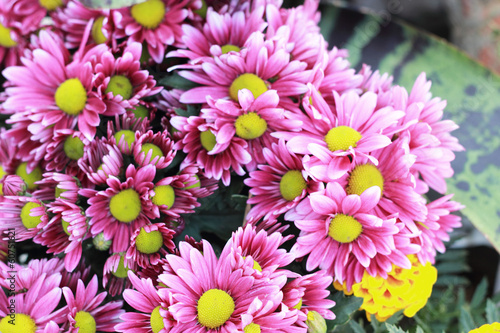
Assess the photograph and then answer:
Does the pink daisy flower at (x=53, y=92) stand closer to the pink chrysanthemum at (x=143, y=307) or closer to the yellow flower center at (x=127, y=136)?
the yellow flower center at (x=127, y=136)

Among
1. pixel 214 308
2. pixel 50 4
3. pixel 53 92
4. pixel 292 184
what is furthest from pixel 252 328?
pixel 50 4

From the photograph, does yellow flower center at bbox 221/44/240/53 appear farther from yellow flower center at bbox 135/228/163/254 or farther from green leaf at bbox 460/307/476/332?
green leaf at bbox 460/307/476/332

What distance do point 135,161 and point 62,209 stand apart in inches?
3.2

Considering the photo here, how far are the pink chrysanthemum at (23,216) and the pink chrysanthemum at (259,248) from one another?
0.19 metres

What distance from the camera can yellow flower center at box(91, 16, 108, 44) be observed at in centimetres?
55

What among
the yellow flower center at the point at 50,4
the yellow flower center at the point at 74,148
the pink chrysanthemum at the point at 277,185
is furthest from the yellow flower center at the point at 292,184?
the yellow flower center at the point at 50,4

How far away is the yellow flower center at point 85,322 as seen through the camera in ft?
1.48

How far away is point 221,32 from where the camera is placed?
21.4 inches

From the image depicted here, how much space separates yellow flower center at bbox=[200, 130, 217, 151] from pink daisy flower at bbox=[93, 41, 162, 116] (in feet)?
0.23

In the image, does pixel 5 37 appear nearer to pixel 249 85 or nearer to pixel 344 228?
pixel 249 85

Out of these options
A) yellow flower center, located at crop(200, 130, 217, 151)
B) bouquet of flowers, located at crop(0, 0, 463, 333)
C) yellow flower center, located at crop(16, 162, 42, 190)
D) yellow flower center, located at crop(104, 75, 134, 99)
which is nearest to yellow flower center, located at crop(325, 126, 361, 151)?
bouquet of flowers, located at crop(0, 0, 463, 333)

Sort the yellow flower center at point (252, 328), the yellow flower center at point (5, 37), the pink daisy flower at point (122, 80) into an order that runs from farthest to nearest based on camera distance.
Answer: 1. the yellow flower center at point (5, 37)
2. the pink daisy flower at point (122, 80)
3. the yellow flower center at point (252, 328)

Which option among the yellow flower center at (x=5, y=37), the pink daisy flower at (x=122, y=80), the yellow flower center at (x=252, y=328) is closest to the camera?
the yellow flower center at (x=252, y=328)

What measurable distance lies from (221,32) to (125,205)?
8.8 inches
